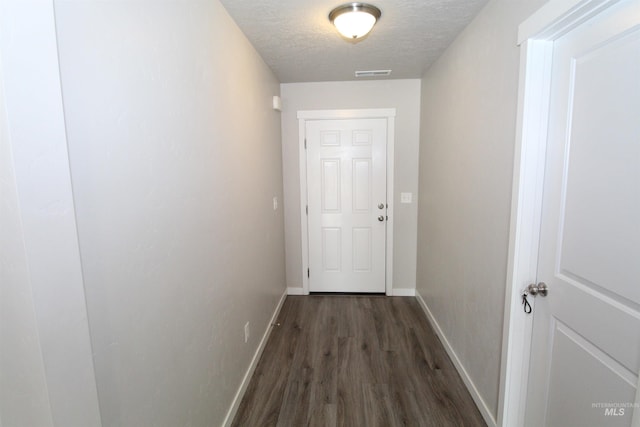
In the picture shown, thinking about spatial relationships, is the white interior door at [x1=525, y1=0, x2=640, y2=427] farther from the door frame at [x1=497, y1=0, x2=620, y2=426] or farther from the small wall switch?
the small wall switch

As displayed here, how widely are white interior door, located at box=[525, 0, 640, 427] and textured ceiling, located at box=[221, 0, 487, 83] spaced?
0.84 m

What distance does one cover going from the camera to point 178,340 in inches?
46.6

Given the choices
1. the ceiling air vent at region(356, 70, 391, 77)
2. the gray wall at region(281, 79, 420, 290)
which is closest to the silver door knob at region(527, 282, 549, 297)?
the gray wall at region(281, 79, 420, 290)

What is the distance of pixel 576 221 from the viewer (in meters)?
1.16

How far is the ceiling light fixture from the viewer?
1644 mm

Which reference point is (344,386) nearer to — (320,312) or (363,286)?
(320,312)

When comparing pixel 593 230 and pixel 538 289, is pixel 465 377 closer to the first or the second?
pixel 538 289

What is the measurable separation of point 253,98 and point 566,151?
1.89 m

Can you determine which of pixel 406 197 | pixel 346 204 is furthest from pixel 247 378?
pixel 406 197

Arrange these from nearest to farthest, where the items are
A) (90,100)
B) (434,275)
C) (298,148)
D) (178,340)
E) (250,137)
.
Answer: (90,100), (178,340), (250,137), (434,275), (298,148)

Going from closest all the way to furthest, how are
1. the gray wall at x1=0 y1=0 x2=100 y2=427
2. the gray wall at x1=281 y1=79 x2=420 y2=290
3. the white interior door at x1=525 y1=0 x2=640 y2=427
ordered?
the gray wall at x1=0 y1=0 x2=100 y2=427, the white interior door at x1=525 y1=0 x2=640 y2=427, the gray wall at x1=281 y1=79 x2=420 y2=290

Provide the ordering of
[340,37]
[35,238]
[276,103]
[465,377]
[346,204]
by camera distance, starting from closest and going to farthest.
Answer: [35,238], [465,377], [340,37], [276,103], [346,204]

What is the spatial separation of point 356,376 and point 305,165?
2.06 metres

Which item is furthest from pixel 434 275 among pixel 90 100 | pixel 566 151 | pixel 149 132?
pixel 90 100
